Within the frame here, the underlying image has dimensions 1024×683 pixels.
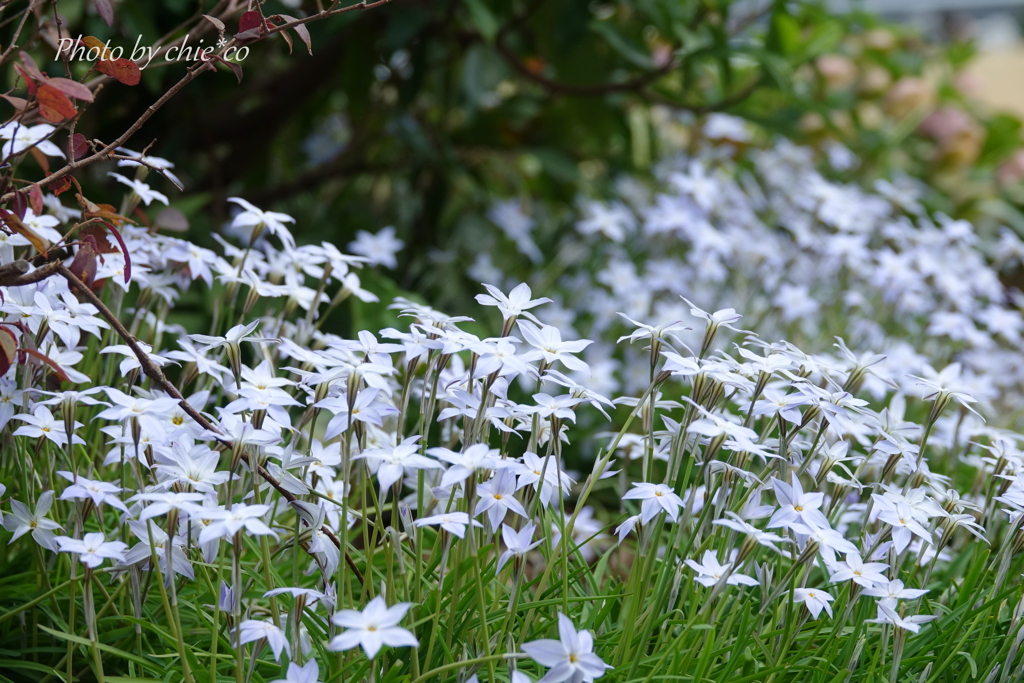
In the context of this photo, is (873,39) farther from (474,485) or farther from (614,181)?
(474,485)

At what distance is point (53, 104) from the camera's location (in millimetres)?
790

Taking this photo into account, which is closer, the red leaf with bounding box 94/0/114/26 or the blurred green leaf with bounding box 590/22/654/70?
the red leaf with bounding box 94/0/114/26

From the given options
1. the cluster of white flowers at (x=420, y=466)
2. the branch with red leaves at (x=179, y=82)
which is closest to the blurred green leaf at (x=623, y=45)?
the cluster of white flowers at (x=420, y=466)

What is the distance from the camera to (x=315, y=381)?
32.5 inches

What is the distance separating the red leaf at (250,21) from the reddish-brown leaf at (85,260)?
0.28 m

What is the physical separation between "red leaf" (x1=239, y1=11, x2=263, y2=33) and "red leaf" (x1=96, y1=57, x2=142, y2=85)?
0.12 metres

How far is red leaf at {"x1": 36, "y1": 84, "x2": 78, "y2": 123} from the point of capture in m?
0.77

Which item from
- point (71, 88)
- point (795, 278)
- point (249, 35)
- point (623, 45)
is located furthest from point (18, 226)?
point (795, 278)

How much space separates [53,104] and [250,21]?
0.24 metres

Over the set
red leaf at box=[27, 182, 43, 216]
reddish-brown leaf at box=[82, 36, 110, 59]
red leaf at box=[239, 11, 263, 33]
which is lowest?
red leaf at box=[27, 182, 43, 216]

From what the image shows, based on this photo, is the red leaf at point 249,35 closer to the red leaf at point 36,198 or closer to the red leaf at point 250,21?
the red leaf at point 250,21

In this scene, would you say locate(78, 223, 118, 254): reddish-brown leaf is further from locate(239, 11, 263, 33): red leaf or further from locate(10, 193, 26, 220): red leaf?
locate(239, 11, 263, 33): red leaf

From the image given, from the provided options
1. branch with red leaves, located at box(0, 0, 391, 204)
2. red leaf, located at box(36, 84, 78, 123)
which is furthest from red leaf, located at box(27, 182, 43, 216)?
red leaf, located at box(36, 84, 78, 123)

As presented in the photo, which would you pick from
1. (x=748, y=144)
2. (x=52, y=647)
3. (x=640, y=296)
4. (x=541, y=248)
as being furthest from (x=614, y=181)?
(x=52, y=647)
